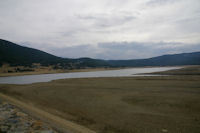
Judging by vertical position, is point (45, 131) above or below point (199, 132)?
above

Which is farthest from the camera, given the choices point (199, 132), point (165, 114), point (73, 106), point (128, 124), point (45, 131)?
point (73, 106)

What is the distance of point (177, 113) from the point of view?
8.59 metres

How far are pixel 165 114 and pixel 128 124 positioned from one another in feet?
9.19

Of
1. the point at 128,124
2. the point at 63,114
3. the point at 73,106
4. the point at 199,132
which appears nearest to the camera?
the point at 199,132

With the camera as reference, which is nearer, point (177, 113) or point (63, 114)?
point (177, 113)

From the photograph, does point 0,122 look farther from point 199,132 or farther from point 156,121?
point 199,132

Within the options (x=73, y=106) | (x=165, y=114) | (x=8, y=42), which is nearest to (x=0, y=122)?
(x=73, y=106)

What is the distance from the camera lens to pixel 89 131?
676 centimetres

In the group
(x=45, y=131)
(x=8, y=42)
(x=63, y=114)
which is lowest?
(x=63, y=114)

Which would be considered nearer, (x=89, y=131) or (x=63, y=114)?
(x=89, y=131)

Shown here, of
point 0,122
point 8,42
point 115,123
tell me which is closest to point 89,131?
point 115,123

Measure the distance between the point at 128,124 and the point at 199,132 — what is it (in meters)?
3.16

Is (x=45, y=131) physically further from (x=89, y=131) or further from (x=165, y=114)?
(x=165, y=114)

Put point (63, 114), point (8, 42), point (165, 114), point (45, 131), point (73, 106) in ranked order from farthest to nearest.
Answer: point (8, 42) → point (73, 106) → point (63, 114) → point (165, 114) → point (45, 131)
